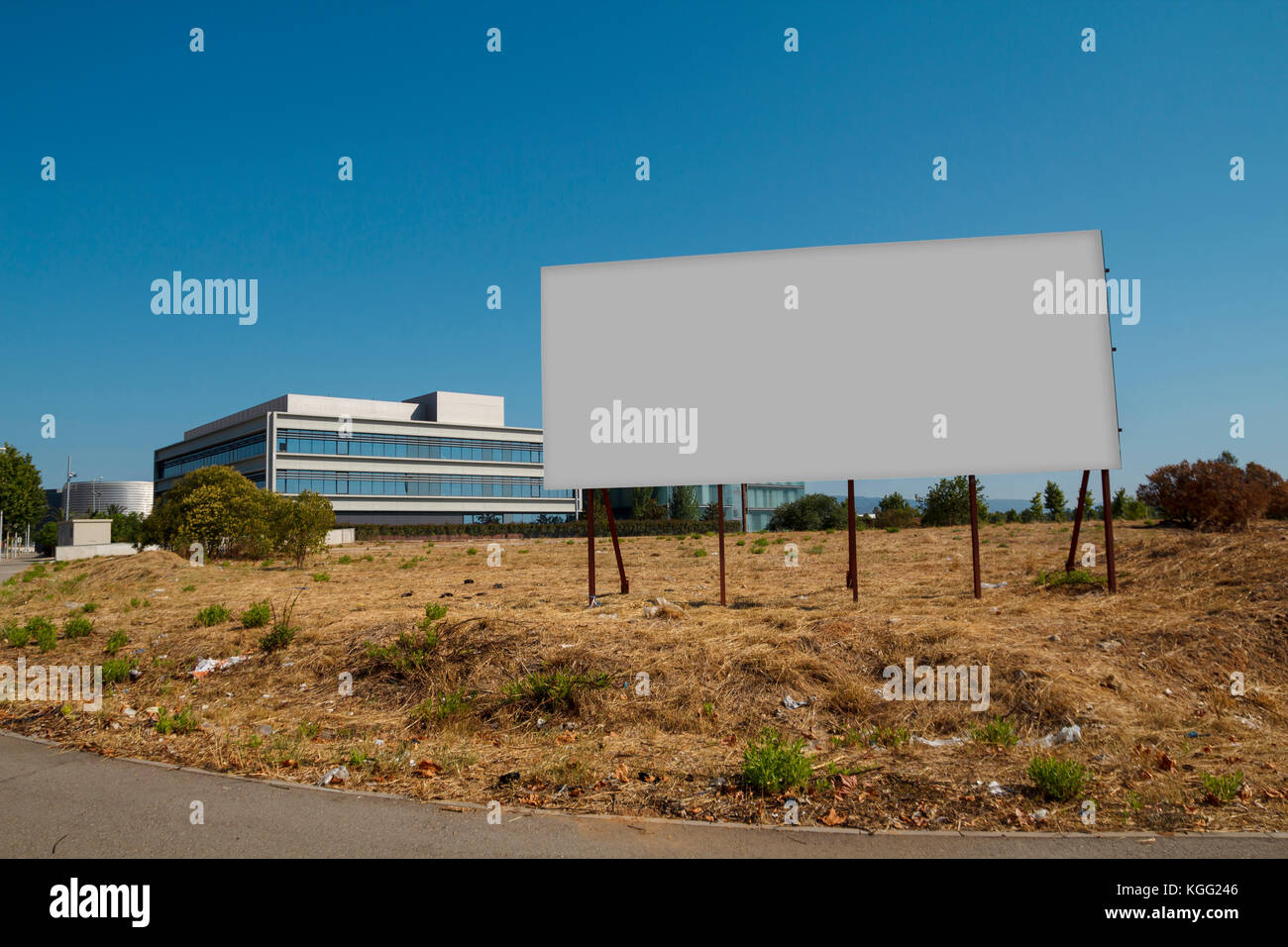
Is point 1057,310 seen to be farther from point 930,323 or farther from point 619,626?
point 619,626

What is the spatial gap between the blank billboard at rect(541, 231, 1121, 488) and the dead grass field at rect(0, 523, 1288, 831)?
7.04ft

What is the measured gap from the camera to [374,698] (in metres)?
8.23

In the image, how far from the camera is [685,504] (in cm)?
6412

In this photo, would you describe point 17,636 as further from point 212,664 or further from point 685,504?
point 685,504

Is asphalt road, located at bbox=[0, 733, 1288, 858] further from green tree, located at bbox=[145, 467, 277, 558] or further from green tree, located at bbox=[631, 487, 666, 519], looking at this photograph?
green tree, located at bbox=[631, 487, 666, 519]

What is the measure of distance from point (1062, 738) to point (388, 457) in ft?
298

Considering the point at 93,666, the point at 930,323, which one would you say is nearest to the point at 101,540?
the point at 93,666

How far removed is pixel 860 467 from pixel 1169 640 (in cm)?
398

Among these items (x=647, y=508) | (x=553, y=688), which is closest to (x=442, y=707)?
(x=553, y=688)

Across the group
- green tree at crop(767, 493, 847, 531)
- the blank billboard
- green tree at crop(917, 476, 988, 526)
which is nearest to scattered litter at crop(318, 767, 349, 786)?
the blank billboard

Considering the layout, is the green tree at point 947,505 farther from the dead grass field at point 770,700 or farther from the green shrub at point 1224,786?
the green shrub at point 1224,786

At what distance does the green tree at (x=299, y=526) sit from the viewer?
93.5 feet

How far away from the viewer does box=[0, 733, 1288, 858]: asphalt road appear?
438 centimetres
